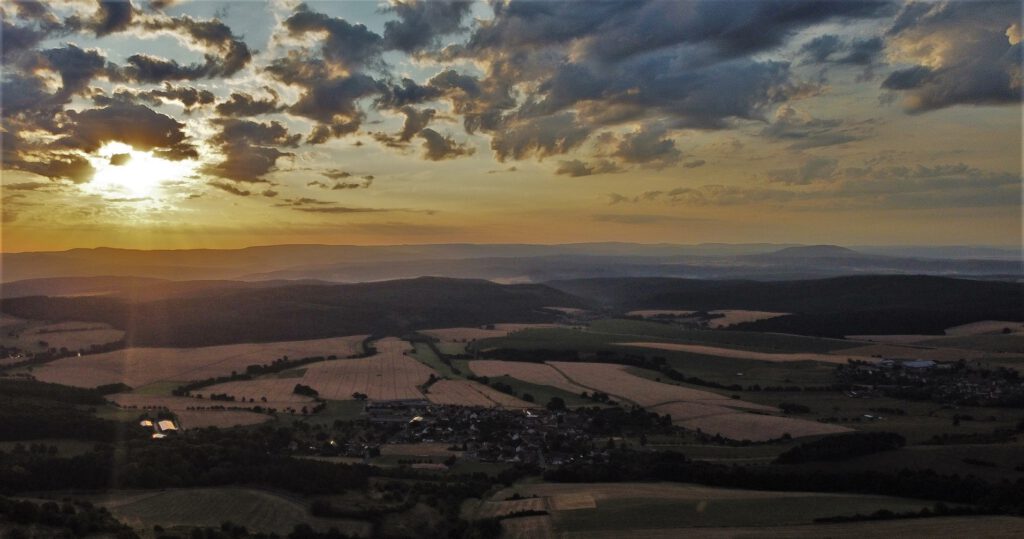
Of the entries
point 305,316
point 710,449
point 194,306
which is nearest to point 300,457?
point 710,449

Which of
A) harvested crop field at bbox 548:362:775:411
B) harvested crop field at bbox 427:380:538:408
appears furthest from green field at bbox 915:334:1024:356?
harvested crop field at bbox 427:380:538:408

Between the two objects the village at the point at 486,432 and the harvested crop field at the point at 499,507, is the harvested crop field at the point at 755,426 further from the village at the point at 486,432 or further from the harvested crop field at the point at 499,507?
the harvested crop field at the point at 499,507

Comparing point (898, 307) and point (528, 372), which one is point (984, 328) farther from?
point (528, 372)

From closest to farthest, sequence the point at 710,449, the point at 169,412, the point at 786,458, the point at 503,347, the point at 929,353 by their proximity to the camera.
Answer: the point at 786,458, the point at 710,449, the point at 169,412, the point at 929,353, the point at 503,347

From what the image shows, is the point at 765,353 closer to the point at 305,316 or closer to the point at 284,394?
the point at 284,394

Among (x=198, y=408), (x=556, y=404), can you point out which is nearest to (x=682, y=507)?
(x=556, y=404)

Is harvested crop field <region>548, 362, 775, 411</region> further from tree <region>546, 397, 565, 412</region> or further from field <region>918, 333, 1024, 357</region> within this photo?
field <region>918, 333, 1024, 357</region>
